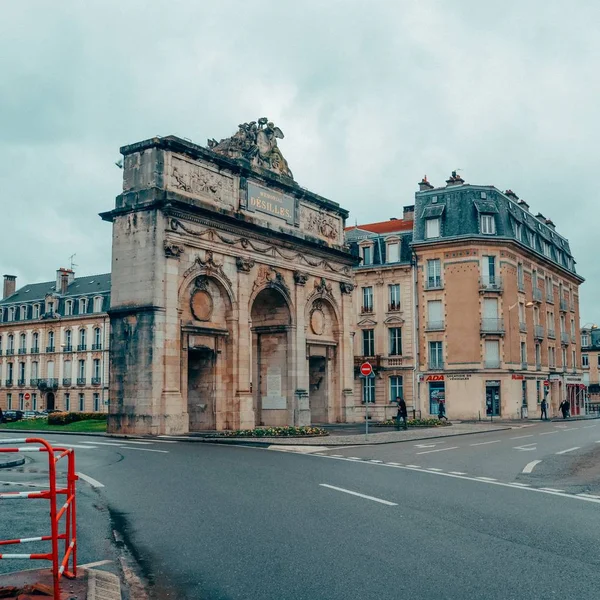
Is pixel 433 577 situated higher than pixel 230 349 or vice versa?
pixel 230 349

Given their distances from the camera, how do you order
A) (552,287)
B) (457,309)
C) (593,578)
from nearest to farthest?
(593,578) < (457,309) < (552,287)

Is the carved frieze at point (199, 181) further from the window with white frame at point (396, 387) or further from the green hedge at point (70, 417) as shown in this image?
the window with white frame at point (396, 387)

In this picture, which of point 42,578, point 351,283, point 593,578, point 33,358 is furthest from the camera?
point 33,358

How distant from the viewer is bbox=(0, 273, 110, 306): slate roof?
65688mm

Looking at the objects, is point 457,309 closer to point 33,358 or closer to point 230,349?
point 230,349

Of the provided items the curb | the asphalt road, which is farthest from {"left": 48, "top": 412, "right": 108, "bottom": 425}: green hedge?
the asphalt road

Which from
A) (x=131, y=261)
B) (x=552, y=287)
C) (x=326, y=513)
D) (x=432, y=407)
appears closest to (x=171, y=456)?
(x=326, y=513)

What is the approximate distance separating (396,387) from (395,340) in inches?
124

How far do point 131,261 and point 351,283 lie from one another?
14.6 m

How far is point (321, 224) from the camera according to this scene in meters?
37.9

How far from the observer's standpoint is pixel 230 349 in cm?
3044

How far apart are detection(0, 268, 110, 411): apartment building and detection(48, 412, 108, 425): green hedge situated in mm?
24873

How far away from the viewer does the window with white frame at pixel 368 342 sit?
167ft

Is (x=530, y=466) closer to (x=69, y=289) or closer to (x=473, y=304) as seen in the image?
(x=473, y=304)
